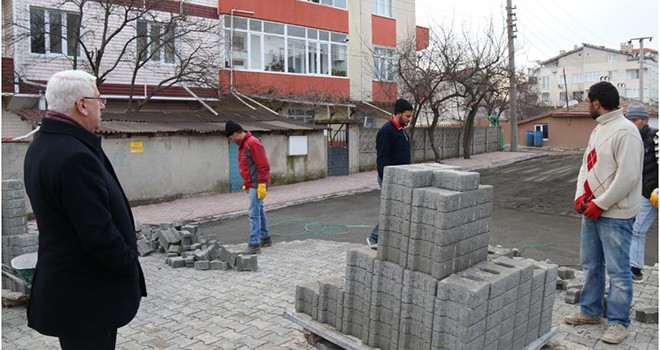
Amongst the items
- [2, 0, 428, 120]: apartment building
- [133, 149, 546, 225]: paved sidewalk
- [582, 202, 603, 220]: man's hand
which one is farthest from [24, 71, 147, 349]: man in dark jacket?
[2, 0, 428, 120]: apartment building

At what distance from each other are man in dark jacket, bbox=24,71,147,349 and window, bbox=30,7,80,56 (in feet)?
50.4

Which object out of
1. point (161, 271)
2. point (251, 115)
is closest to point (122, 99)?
point (251, 115)

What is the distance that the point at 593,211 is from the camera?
452 cm

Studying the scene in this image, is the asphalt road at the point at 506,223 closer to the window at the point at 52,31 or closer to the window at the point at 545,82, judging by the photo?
the window at the point at 52,31

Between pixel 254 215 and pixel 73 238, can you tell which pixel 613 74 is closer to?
pixel 254 215

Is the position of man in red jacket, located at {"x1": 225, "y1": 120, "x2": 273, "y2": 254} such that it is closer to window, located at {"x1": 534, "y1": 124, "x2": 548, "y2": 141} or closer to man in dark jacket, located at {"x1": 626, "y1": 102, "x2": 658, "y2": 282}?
man in dark jacket, located at {"x1": 626, "y1": 102, "x2": 658, "y2": 282}

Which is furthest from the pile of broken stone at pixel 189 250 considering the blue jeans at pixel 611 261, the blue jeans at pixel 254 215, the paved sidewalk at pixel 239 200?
the blue jeans at pixel 611 261

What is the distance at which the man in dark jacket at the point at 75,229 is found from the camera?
2.64 m

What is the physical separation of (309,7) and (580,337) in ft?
70.6

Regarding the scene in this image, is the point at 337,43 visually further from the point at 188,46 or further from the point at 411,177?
the point at 411,177

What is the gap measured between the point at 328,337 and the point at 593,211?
2.51 meters

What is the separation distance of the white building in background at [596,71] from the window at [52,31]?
60.1m

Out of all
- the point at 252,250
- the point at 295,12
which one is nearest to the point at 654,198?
the point at 252,250

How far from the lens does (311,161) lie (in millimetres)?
19469
